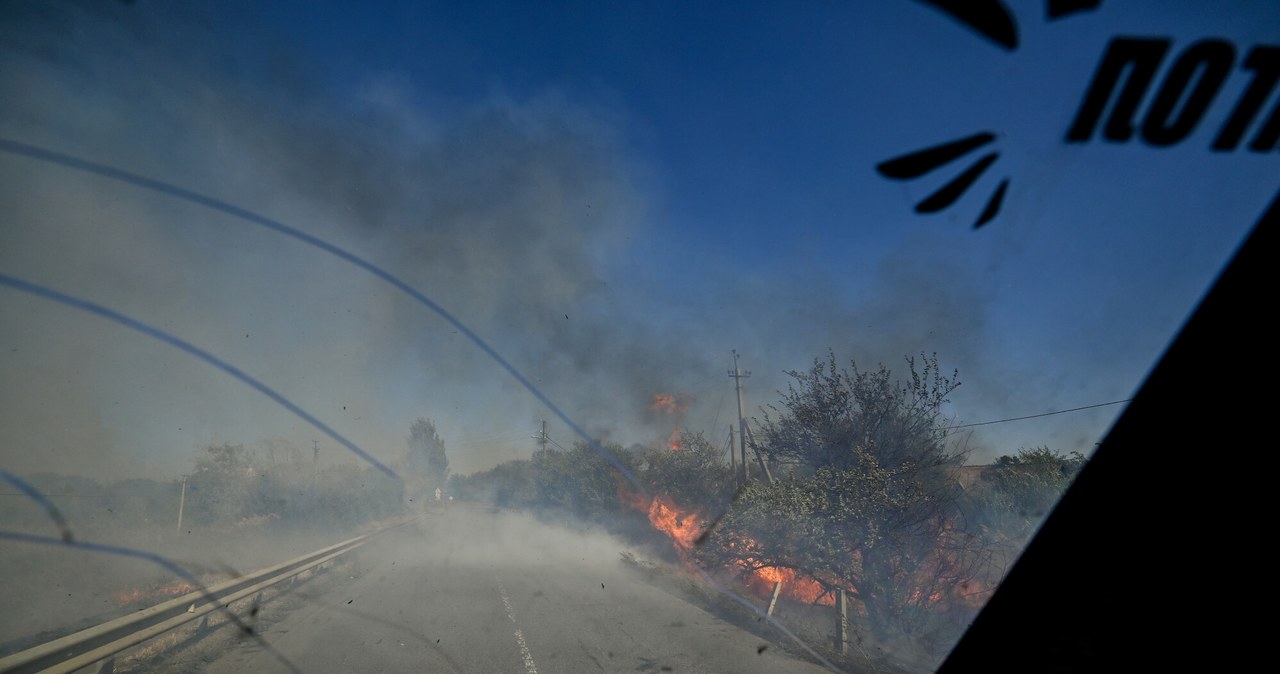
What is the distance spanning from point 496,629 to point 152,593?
31.6ft

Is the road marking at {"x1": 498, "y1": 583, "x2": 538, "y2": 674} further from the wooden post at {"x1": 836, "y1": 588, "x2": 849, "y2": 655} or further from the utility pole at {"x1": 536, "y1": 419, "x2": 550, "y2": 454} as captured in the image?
the utility pole at {"x1": 536, "y1": 419, "x2": 550, "y2": 454}

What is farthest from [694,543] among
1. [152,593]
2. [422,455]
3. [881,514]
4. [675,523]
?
[422,455]

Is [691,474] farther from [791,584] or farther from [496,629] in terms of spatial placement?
[496,629]

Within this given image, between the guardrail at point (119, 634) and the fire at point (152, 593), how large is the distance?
3649mm

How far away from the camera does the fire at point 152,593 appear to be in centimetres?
1147

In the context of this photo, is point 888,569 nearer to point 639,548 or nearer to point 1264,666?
point 1264,666

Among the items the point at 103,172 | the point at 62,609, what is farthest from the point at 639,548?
the point at 103,172

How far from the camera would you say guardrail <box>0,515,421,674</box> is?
16.6ft

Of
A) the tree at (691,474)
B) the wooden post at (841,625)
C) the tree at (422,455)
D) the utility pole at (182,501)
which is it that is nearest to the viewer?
the wooden post at (841,625)

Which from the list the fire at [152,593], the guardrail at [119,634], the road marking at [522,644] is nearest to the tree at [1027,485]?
the road marking at [522,644]

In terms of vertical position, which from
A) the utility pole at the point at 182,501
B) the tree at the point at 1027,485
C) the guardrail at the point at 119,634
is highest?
the tree at the point at 1027,485

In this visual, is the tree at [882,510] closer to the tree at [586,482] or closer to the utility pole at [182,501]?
the tree at [586,482]

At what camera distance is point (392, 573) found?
618 inches

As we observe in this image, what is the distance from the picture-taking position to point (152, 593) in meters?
11.8
